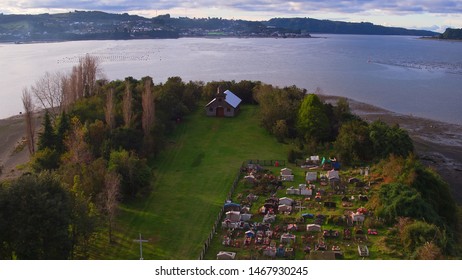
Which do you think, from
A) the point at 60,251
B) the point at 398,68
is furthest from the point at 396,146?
the point at 398,68

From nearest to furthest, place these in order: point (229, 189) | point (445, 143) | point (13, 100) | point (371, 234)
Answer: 1. point (371, 234)
2. point (229, 189)
3. point (445, 143)
4. point (13, 100)

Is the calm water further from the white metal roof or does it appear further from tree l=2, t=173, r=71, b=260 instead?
tree l=2, t=173, r=71, b=260

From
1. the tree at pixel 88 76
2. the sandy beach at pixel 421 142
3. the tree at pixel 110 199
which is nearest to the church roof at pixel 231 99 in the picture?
the tree at pixel 88 76

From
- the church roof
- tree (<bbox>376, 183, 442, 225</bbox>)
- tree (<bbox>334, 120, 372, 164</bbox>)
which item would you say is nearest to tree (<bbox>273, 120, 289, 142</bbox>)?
tree (<bbox>334, 120, 372, 164</bbox>)

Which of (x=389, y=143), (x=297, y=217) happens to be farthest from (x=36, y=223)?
(x=389, y=143)

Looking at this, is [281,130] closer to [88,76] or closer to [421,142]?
[421,142]

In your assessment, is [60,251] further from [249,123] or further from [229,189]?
[249,123]
